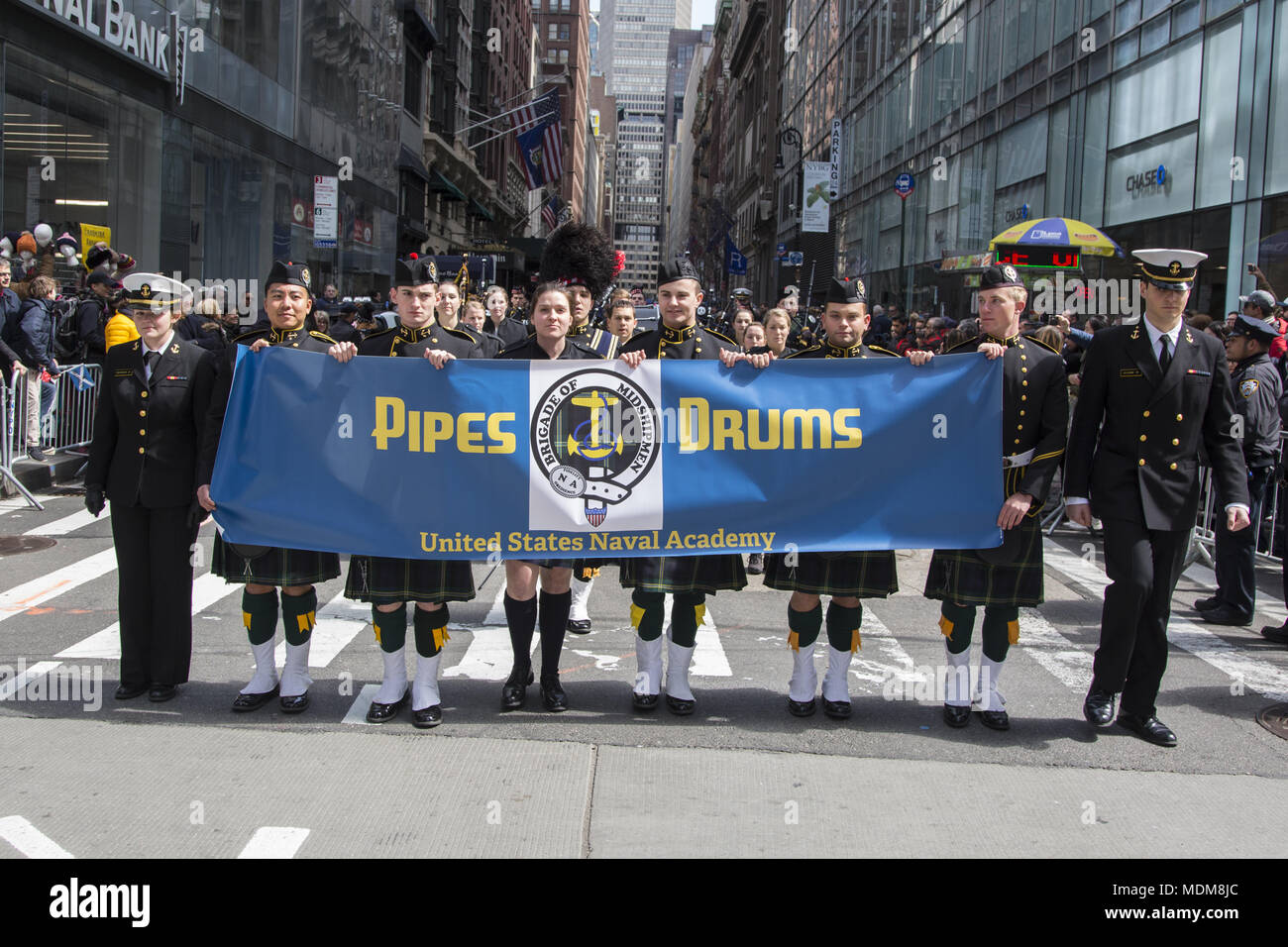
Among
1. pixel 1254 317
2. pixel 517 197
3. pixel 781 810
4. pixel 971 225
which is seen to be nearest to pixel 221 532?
pixel 781 810

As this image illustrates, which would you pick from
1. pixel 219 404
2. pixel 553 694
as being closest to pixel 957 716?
pixel 553 694

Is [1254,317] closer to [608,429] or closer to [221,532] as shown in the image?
[608,429]

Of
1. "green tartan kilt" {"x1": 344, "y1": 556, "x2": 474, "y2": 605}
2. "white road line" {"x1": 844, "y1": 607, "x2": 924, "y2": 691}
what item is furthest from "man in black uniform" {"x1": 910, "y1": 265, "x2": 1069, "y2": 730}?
"green tartan kilt" {"x1": 344, "y1": 556, "x2": 474, "y2": 605}

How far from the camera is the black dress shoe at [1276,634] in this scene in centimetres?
748

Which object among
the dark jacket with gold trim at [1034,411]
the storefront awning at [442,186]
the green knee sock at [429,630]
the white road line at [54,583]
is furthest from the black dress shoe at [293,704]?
the storefront awning at [442,186]

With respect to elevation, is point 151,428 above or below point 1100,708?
above

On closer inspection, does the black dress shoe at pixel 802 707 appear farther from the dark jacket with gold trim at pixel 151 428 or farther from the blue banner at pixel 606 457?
the dark jacket with gold trim at pixel 151 428

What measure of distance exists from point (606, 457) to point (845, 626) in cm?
143

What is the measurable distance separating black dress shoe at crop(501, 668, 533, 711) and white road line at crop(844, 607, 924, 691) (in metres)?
1.95

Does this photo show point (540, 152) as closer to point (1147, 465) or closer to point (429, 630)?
point (429, 630)

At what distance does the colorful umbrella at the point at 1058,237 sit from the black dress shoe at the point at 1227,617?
25.2ft

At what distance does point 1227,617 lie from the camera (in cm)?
805

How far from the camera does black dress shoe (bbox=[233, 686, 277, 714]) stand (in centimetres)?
539

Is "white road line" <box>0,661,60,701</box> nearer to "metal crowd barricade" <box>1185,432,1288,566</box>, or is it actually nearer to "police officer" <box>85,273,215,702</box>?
"police officer" <box>85,273,215,702</box>
